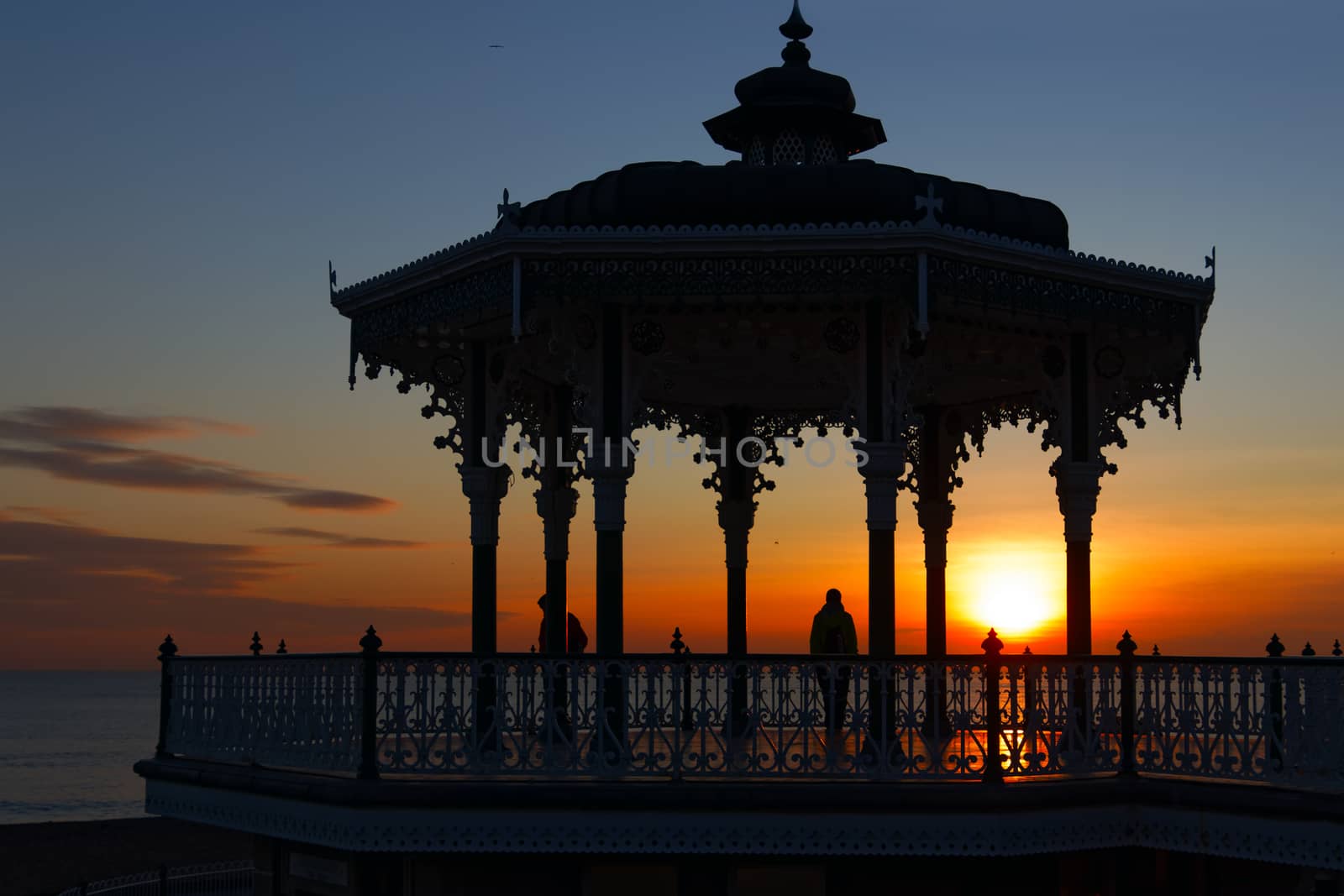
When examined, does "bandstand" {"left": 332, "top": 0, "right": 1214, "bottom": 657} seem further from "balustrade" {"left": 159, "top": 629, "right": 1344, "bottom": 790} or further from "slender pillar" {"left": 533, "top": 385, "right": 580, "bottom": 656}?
"balustrade" {"left": 159, "top": 629, "right": 1344, "bottom": 790}

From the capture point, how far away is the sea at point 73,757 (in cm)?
7706

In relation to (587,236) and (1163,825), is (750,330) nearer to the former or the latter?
(587,236)

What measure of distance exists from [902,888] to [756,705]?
2.13m

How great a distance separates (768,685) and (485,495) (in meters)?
5.01

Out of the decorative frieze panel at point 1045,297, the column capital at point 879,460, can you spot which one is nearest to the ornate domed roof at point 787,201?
the decorative frieze panel at point 1045,297

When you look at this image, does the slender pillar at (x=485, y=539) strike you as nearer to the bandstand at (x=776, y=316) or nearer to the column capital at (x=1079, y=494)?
the bandstand at (x=776, y=316)

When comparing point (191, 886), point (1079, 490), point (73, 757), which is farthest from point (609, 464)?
point (73, 757)

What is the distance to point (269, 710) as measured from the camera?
15234 millimetres

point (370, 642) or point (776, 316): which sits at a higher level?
point (776, 316)

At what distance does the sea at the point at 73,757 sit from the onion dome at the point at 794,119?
57.2 meters

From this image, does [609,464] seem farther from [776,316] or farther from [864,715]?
[864,715]

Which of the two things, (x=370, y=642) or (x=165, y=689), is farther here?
(x=165, y=689)

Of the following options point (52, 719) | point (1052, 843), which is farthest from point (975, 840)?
point (52, 719)

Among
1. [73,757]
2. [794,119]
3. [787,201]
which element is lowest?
[73,757]
